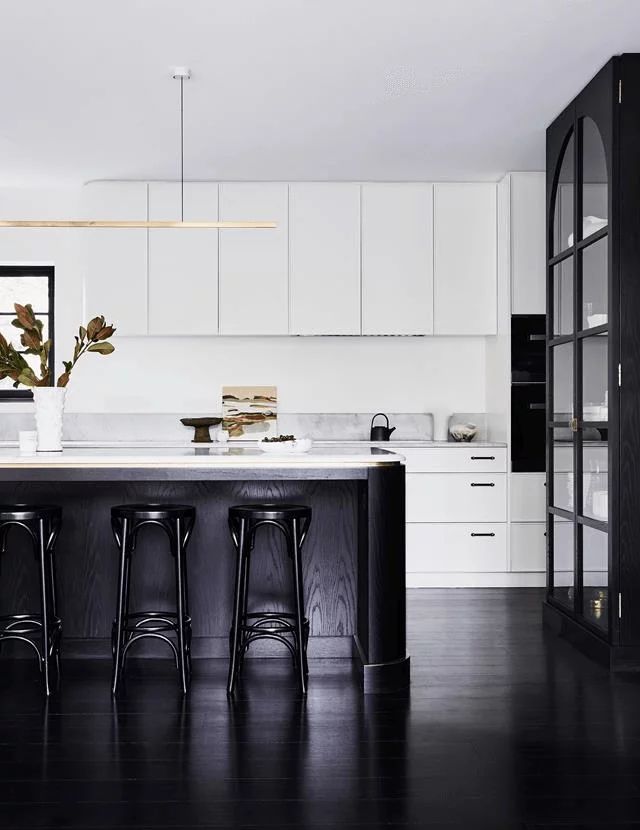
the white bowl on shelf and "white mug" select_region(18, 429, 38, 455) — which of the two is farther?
the white bowl on shelf

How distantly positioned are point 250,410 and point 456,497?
64.1 inches

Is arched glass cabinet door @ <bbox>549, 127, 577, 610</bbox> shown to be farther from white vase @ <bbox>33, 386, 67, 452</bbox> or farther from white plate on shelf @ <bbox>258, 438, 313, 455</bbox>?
white vase @ <bbox>33, 386, 67, 452</bbox>

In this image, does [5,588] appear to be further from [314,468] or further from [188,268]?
[188,268]

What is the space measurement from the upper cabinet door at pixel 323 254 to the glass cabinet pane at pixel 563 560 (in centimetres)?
224

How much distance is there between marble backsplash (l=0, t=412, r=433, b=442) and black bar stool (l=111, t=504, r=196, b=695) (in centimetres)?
282

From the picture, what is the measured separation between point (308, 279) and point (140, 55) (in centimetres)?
240

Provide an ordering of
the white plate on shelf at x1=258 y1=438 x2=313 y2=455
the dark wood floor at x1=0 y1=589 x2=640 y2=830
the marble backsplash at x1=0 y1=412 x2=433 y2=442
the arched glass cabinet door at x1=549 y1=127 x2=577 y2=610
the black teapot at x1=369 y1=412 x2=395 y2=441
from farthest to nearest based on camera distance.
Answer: the marble backsplash at x1=0 y1=412 x2=433 y2=442
the black teapot at x1=369 y1=412 x2=395 y2=441
the arched glass cabinet door at x1=549 y1=127 x2=577 y2=610
the white plate on shelf at x1=258 y1=438 x2=313 y2=455
the dark wood floor at x1=0 y1=589 x2=640 y2=830

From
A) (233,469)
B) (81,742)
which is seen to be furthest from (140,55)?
(81,742)

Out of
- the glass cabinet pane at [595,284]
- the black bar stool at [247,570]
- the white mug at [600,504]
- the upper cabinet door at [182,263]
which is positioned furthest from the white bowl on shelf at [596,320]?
the upper cabinet door at [182,263]

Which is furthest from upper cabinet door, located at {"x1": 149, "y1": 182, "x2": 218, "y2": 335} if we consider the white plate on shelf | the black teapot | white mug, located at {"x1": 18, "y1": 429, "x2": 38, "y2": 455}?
the white plate on shelf

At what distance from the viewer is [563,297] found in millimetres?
4754

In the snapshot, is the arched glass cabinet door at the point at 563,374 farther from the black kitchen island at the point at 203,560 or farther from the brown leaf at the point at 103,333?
the brown leaf at the point at 103,333

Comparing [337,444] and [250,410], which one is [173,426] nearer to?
[250,410]

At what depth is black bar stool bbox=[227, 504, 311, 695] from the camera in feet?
12.2
